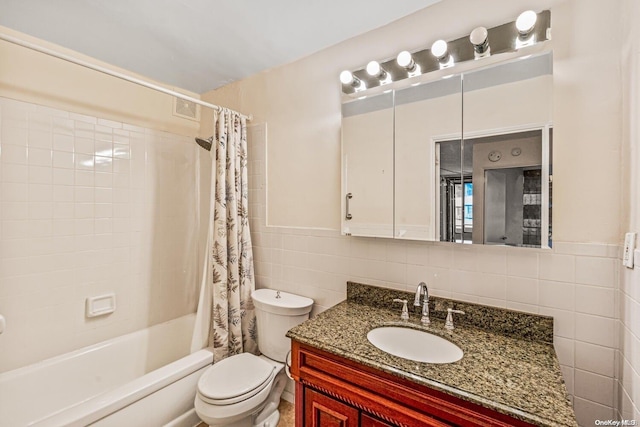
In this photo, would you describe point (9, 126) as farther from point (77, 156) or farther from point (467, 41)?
point (467, 41)

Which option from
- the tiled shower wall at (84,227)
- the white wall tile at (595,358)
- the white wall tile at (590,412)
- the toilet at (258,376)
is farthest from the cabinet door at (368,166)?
the tiled shower wall at (84,227)

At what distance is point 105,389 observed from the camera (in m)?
1.88

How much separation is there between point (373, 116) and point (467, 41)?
0.54 meters

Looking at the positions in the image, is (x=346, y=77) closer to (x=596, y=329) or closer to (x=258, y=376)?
(x=596, y=329)

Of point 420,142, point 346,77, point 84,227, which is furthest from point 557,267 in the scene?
point 84,227

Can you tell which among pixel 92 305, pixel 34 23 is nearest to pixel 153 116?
pixel 34 23

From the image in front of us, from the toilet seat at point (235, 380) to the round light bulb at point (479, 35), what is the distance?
197 centimetres

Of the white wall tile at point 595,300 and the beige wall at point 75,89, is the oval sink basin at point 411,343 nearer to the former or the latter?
the white wall tile at point 595,300

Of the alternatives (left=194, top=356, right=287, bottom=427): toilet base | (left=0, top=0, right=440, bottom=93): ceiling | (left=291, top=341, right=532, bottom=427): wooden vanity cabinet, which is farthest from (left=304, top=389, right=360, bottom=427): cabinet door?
(left=0, top=0, right=440, bottom=93): ceiling

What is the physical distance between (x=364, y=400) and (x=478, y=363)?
44 cm

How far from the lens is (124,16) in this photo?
1525mm

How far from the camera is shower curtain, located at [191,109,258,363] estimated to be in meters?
1.96

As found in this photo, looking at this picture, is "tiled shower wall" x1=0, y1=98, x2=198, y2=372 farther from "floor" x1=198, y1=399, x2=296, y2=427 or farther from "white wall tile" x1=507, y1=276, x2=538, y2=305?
"white wall tile" x1=507, y1=276, x2=538, y2=305

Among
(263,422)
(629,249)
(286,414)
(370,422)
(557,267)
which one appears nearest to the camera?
(629,249)
